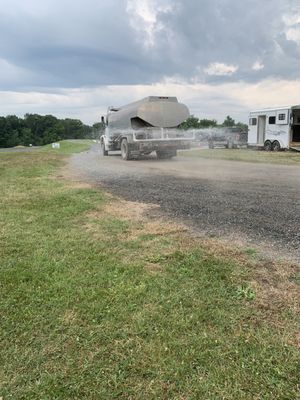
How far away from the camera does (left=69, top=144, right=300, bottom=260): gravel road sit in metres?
4.86

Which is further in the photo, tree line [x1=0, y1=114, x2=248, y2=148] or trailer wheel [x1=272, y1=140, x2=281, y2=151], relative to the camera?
tree line [x1=0, y1=114, x2=248, y2=148]

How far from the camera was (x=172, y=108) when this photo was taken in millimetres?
16781

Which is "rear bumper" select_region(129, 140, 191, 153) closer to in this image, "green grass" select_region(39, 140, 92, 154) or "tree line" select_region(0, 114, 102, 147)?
"green grass" select_region(39, 140, 92, 154)

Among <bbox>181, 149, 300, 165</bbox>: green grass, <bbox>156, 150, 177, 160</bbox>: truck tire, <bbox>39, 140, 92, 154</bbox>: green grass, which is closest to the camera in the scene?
<bbox>181, 149, 300, 165</bbox>: green grass

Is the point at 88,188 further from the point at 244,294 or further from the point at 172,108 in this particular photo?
the point at 172,108

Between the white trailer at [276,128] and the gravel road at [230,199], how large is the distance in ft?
36.9

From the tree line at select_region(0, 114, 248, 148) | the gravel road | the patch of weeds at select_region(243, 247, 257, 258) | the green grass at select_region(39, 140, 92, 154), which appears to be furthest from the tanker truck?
the tree line at select_region(0, 114, 248, 148)

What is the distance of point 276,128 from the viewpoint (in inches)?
900

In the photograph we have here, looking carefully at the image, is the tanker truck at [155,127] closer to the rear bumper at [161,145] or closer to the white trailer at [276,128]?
the rear bumper at [161,145]

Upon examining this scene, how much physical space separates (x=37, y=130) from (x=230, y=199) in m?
94.4

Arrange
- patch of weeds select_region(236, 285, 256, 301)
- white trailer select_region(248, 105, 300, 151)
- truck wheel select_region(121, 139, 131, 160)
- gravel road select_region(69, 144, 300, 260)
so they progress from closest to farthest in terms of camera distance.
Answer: patch of weeds select_region(236, 285, 256, 301)
gravel road select_region(69, 144, 300, 260)
truck wheel select_region(121, 139, 131, 160)
white trailer select_region(248, 105, 300, 151)

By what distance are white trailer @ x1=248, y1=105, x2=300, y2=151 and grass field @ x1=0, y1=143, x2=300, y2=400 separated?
1935cm

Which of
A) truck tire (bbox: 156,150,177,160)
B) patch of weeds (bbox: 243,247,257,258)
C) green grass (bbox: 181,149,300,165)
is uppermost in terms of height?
truck tire (bbox: 156,150,177,160)

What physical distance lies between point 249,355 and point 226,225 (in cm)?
303
